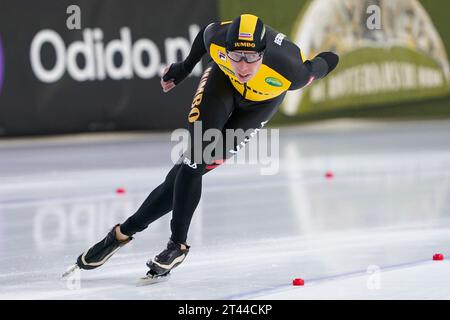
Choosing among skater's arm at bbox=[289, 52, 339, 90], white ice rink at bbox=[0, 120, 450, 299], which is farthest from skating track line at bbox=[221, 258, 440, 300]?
skater's arm at bbox=[289, 52, 339, 90]

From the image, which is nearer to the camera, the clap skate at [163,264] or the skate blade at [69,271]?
the clap skate at [163,264]

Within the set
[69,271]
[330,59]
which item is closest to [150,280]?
[69,271]

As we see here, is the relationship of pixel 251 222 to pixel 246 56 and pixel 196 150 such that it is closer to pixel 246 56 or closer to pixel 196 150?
pixel 196 150

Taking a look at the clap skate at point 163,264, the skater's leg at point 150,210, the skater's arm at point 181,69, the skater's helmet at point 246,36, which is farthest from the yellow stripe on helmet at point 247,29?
the clap skate at point 163,264

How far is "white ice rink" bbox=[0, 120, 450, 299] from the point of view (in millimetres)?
4547

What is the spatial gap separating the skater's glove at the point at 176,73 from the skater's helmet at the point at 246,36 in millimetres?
524

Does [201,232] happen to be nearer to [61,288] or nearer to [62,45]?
[61,288]

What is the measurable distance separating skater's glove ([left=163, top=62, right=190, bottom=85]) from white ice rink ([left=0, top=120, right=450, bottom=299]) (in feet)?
2.96

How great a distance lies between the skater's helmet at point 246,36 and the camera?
4.42 meters

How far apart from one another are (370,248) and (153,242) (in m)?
1.19

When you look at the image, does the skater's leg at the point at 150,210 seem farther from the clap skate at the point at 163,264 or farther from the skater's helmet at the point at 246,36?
the skater's helmet at the point at 246,36

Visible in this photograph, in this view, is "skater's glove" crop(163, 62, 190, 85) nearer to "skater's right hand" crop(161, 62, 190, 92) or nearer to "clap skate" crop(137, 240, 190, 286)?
"skater's right hand" crop(161, 62, 190, 92)

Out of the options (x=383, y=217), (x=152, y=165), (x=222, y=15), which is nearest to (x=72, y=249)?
(x=383, y=217)

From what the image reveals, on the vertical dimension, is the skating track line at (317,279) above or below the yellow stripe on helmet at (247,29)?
below
